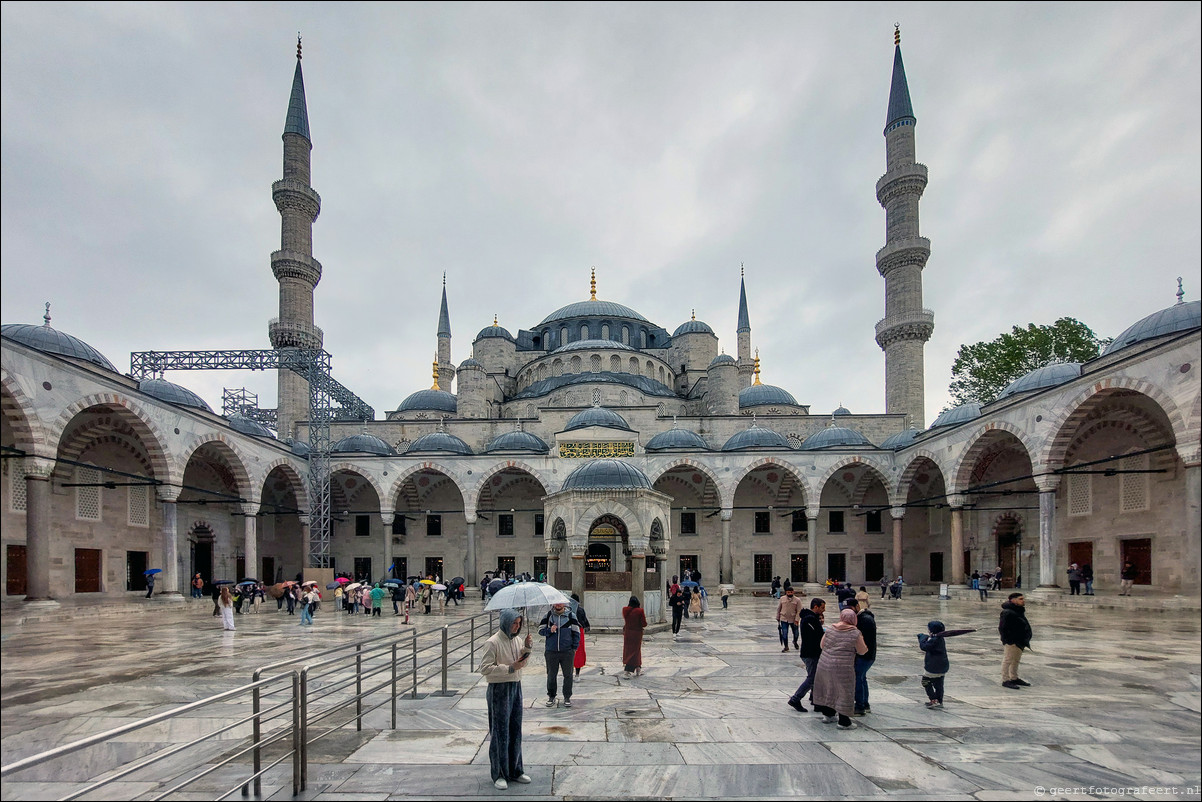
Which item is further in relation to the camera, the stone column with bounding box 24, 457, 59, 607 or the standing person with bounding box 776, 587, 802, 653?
the stone column with bounding box 24, 457, 59, 607

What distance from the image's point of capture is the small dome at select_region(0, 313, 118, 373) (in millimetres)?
16406

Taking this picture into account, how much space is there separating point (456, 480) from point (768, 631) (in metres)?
14.7

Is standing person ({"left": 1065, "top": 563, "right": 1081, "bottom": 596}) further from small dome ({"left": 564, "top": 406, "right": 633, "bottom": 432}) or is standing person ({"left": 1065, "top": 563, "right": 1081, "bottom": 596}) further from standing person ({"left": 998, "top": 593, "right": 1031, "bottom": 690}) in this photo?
small dome ({"left": 564, "top": 406, "right": 633, "bottom": 432})

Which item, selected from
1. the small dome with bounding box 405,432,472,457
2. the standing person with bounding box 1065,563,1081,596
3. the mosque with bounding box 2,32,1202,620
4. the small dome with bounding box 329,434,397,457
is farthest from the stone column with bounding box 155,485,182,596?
the standing person with bounding box 1065,563,1081,596

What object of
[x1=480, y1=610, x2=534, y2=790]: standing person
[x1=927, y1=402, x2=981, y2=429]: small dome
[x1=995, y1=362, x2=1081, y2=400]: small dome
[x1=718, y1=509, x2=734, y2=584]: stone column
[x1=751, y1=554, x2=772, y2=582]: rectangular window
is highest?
[x1=995, y1=362, x2=1081, y2=400]: small dome

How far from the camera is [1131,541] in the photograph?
16703 millimetres

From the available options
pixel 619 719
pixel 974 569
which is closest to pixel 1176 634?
pixel 619 719

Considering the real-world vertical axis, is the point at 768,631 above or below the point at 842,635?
below

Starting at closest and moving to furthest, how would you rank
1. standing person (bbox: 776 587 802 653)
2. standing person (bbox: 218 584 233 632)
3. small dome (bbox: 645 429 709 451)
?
standing person (bbox: 776 587 802 653)
standing person (bbox: 218 584 233 632)
small dome (bbox: 645 429 709 451)

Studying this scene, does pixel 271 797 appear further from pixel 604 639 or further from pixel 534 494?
pixel 534 494

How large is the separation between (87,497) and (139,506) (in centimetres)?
194

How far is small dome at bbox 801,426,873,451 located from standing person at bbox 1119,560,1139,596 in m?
9.44

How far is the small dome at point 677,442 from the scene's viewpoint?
25578 mm

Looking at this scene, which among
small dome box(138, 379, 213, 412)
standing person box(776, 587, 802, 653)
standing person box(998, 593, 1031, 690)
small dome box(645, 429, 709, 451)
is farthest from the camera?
small dome box(645, 429, 709, 451)
